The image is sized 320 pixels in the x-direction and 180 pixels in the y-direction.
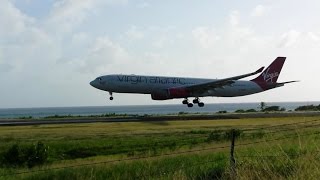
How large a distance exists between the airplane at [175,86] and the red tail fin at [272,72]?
12.7 feet

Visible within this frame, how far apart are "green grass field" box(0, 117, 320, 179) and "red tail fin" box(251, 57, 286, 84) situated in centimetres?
4309

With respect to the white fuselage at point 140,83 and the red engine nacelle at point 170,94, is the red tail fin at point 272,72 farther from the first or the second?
the red engine nacelle at point 170,94

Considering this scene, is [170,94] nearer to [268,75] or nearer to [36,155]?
[268,75]

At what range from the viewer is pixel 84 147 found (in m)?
27.5

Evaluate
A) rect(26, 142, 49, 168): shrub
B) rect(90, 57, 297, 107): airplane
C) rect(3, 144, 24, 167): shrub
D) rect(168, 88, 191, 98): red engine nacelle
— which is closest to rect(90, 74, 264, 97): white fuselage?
rect(90, 57, 297, 107): airplane

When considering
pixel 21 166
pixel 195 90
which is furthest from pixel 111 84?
pixel 21 166

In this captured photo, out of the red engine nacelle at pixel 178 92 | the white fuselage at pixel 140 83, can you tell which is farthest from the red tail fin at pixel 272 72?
the red engine nacelle at pixel 178 92

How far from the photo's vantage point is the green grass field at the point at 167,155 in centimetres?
1145

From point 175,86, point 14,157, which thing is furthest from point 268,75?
point 14,157

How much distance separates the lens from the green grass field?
451 inches

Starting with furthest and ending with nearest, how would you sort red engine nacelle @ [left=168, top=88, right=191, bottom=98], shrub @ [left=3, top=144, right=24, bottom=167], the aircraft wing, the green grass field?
the aircraft wing < red engine nacelle @ [left=168, top=88, right=191, bottom=98] < shrub @ [left=3, top=144, right=24, bottom=167] < the green grass field

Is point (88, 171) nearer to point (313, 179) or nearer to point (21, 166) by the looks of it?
Result: point (21, 166)

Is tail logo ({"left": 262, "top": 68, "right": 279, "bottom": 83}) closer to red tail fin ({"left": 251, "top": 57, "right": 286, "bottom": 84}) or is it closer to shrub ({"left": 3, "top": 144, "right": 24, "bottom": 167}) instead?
red tail fin ({"left": 251, "top": 57, "right": 286, "bottom": 84})

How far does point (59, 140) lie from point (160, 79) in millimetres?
32230
